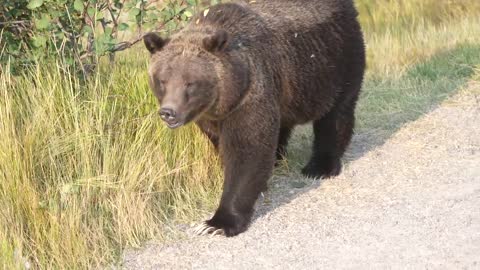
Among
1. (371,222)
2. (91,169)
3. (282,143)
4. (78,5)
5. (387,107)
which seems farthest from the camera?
(387,107)

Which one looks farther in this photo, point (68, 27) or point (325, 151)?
point (325, 151)

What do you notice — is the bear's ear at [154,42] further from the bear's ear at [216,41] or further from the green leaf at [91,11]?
the green leaf at [91,11]

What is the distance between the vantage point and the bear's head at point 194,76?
5.69 meters

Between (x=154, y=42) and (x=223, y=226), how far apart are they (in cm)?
127

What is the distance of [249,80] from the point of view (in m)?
5.97

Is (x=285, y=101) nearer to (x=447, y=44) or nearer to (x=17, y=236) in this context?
(x=17, y=236)

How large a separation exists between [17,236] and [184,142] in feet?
5.88

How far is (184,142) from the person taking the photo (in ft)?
22.0

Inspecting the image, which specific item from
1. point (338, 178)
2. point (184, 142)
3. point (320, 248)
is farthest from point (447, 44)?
point (320, 248)

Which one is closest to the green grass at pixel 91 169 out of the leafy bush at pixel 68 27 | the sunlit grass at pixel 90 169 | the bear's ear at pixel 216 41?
the sunlit grass at pixel 90 169

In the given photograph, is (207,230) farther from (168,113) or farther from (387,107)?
(387,107)

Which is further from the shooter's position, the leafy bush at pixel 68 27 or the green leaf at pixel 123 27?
the green leaf at pixel 123 27

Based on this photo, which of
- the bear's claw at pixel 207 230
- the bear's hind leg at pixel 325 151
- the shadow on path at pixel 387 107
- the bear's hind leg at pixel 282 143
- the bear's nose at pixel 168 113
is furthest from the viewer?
the bear's hind leg at pixel 282 143

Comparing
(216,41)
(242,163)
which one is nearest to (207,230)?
(242,163)
